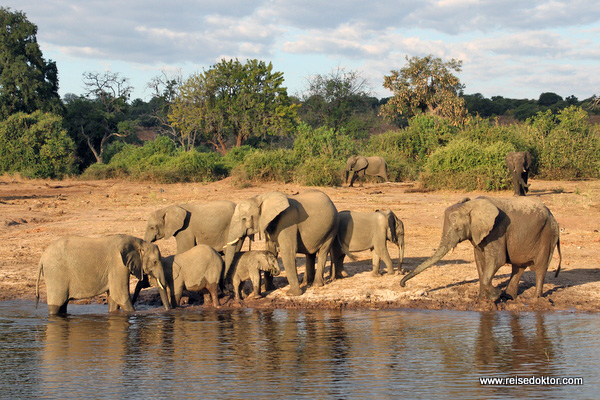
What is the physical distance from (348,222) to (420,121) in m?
22.2

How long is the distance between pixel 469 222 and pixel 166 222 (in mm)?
4733

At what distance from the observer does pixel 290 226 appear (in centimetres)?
1064

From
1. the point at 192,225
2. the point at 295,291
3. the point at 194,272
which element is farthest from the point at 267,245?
the point at 192,225

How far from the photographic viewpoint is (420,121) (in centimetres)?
3266

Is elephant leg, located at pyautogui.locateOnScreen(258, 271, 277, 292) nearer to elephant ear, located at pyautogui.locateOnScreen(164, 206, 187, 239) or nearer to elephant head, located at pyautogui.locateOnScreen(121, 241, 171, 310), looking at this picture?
elephant ear, located at pyautogui.locateOnScreen(164, 206, 187, 239)

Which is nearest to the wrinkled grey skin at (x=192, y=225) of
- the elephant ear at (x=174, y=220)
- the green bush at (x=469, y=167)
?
the elephant ear at (x=174, y=220)

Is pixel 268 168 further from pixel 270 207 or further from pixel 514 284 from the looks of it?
pixel 514 284

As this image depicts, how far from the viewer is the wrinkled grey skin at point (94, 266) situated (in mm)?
9742

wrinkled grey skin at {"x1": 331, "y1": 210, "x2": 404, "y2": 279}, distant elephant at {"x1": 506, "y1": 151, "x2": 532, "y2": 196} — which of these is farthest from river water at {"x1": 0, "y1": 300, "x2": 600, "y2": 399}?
distant elephant at {"x1": 506, "y1": 151, "x2": 532, "y2": 196}

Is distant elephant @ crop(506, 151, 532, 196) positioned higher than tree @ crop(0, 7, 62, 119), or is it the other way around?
tree @ crop(0, 7, 62, 119)

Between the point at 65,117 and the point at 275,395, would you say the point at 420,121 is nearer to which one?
the point at 65,117

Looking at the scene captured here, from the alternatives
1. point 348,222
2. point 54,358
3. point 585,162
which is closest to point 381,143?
point 585,162

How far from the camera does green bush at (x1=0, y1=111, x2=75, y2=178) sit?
35344 millimetres

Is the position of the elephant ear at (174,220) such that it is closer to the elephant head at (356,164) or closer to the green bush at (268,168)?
the green bush at (268,168)
